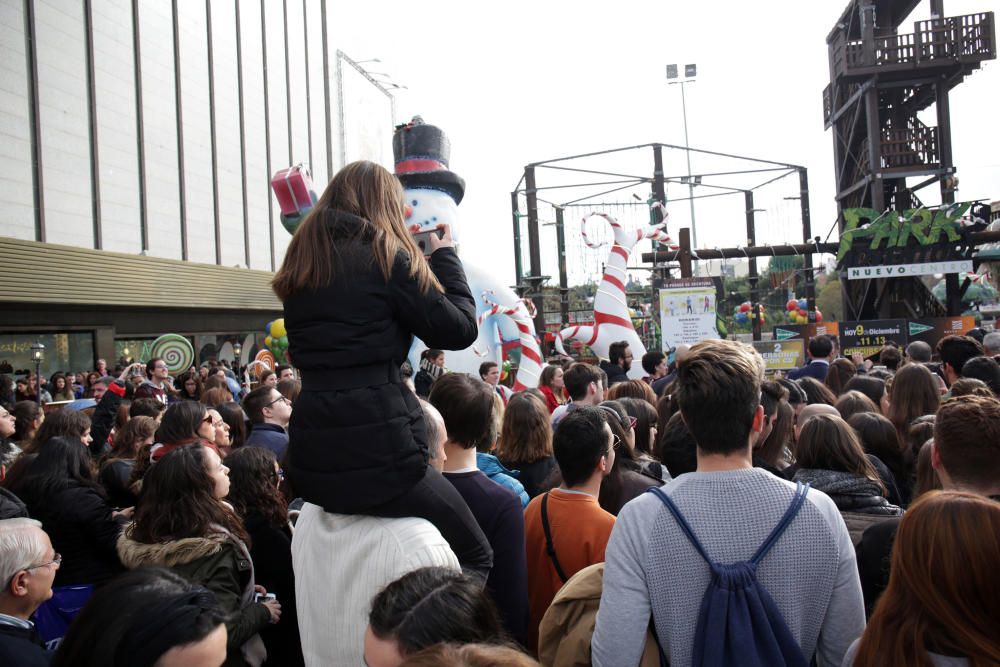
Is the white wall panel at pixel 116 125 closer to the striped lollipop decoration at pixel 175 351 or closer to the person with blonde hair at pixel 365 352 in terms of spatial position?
the striped lollipop decoration at pixel 175 351

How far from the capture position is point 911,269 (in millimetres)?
15031

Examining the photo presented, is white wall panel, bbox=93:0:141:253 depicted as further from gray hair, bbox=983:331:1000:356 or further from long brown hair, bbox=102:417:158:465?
gray hair, bbox=983:331:1000:356

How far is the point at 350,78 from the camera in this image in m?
32.3

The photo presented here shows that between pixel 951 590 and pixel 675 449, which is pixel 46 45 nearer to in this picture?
pixel 675 449

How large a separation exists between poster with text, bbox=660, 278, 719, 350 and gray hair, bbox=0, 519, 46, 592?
9.07 m

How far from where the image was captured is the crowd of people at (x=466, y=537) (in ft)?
4.97

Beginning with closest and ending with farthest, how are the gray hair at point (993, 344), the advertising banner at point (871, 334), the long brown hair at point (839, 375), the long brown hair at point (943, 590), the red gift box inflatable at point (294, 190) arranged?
the long brown hair at point (943, 590), the long brown hair at point (839, 375), the gray hair at point (993, 344), the red gift box inflatable at point (294, 190), the advertising banner at point (871, 334)

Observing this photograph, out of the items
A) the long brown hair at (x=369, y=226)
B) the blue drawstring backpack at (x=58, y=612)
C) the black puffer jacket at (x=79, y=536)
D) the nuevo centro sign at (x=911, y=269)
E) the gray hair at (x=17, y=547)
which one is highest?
the nuevo centro sign at (x=911, y=269)

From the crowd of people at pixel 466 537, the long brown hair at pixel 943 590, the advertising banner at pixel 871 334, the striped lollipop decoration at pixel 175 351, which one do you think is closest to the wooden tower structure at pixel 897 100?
the advertising banner at pixel 871 334

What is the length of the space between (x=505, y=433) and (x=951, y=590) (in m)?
2.48

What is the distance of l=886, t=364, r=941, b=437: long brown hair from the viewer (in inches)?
166

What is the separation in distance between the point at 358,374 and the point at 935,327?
12155 millimetres

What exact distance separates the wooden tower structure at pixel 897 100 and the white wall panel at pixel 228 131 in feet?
58.0

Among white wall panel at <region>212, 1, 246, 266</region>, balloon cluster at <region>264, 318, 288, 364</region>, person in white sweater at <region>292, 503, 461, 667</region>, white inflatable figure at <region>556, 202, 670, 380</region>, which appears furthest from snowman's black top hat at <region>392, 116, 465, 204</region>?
white wall panel at <region>212, 1, 246, 266</region>
